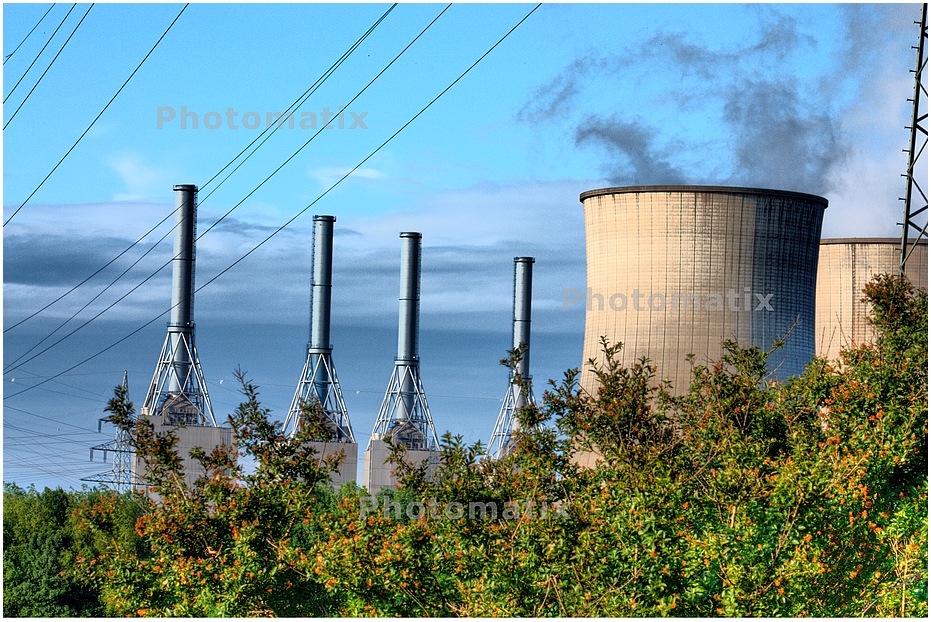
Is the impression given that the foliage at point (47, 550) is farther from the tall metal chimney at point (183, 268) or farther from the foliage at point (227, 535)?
the foliage at point (227, 535)

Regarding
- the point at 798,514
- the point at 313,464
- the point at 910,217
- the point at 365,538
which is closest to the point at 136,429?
the point at 313,464

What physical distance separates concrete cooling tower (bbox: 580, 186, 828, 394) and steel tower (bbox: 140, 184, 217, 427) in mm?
15184

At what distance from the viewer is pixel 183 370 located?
31.0m

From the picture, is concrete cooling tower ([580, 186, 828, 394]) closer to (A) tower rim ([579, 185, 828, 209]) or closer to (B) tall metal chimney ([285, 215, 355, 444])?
(A) tower rim ([579, 185, 828, 209])

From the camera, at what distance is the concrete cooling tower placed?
17109 mm

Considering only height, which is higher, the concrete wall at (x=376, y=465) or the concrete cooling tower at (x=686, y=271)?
the concrete cooling tower at (x=686, y=271)

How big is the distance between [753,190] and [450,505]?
11.9 metres

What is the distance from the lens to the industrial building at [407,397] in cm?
3359

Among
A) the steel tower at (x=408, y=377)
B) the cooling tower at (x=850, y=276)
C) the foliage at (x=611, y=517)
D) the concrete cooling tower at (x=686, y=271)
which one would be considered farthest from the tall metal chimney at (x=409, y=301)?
the foliage at (x=611, y=517)

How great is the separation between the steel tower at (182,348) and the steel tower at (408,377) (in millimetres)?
5702

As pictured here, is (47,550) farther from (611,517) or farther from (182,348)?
(611,517)

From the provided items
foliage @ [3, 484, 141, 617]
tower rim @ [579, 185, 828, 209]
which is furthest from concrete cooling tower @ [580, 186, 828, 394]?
foliage @ [3, 484, 141, 617]

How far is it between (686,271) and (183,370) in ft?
59.1

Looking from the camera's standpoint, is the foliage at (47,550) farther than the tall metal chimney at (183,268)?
No
